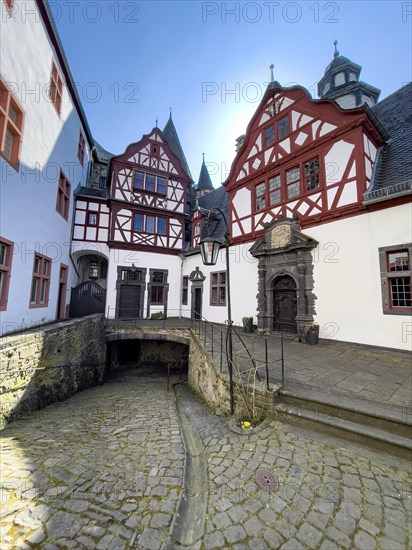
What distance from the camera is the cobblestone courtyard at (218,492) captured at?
205 cm

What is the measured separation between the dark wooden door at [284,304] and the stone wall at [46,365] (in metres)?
7.75

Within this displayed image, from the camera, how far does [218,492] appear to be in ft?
8.34

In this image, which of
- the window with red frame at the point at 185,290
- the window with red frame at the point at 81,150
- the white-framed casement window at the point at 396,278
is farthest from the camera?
the window with red frame at the point at 185,290

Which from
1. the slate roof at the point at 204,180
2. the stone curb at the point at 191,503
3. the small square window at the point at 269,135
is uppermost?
the slate roof at the point at 204,180

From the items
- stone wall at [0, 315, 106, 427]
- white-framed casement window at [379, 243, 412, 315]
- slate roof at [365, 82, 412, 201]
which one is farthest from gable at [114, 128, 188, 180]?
white-framed casement window at [379, 243, 412, 315]

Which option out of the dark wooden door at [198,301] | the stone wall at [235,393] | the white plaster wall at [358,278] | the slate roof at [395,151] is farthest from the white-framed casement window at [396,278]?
the dark wooden door at [198,301]

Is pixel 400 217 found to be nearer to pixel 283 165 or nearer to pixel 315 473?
pixel 283 165

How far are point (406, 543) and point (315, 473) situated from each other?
830 millimetres

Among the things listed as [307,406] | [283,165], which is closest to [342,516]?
[307,406]

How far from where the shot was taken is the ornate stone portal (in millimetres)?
8484

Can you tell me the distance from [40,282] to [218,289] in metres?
8.03

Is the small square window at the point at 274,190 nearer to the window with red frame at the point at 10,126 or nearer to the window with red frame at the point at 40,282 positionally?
the window with red frame at the point at 10,126

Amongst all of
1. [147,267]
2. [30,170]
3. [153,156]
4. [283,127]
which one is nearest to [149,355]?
[147,267]

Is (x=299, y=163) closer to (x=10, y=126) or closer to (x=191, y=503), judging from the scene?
(x=10, y=126)
